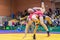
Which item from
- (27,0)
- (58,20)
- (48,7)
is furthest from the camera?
(27,0)

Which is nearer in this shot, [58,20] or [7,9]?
[58,20]

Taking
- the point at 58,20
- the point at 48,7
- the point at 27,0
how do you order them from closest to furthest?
the point at 58,20, the point at 48,7, the point at 27,0

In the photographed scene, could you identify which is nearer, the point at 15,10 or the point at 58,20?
the point at 58,20

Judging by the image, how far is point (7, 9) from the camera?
60.5 feet

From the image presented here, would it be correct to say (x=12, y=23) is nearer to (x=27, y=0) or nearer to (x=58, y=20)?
(x=58, y=20)

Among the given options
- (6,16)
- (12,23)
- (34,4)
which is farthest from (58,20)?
(6,16)

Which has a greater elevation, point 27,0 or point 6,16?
point 27,0

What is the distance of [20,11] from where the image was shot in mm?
18484

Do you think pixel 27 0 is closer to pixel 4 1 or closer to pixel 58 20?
pixel 4 1

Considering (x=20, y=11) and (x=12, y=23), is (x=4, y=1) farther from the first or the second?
(x=12, y=23)

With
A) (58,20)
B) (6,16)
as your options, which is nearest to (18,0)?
(6,16)

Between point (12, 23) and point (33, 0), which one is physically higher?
point (33, 0)

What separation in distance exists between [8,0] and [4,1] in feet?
1.30

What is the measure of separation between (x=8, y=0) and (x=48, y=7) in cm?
387
